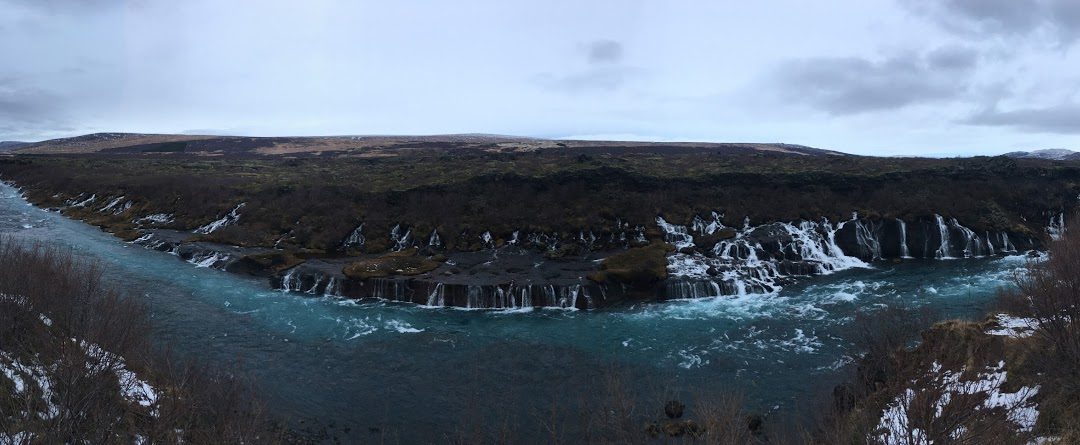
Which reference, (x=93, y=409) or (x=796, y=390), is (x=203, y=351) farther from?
(x=796, y=390)

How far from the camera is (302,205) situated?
54750 mm

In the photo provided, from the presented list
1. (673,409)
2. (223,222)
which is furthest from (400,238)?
(673,409)

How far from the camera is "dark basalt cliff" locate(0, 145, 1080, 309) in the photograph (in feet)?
115

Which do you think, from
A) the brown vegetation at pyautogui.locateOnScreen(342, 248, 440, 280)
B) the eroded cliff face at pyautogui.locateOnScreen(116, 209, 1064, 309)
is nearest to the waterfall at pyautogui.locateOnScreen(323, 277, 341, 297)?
the eroded cliff face at pyautogui.locateOnScreen(116, 209, 1064, 309)

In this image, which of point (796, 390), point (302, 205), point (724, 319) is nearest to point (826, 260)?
point (724, 319)

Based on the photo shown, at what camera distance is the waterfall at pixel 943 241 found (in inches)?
1713

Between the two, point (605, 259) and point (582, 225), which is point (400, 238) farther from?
point (605, 259)

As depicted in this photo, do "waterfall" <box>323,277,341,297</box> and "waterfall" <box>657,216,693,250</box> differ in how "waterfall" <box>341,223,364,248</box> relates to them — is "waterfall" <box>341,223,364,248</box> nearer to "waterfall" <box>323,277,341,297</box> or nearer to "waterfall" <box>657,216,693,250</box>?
"waterfall" <box>323,277,341,297</box>

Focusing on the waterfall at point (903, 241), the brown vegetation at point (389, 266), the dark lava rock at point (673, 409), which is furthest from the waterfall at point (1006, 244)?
the brown vegetation at point (389, 266)

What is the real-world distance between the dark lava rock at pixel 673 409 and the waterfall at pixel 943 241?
36345 mm

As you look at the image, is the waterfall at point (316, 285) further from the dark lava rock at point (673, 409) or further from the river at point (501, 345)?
the dark lava rock at point (673, 409)

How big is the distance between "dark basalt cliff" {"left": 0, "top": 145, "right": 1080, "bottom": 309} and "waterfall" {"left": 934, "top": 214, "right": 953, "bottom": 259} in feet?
0.33

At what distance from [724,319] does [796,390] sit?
854cm

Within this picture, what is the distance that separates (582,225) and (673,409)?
2945 centimetres
